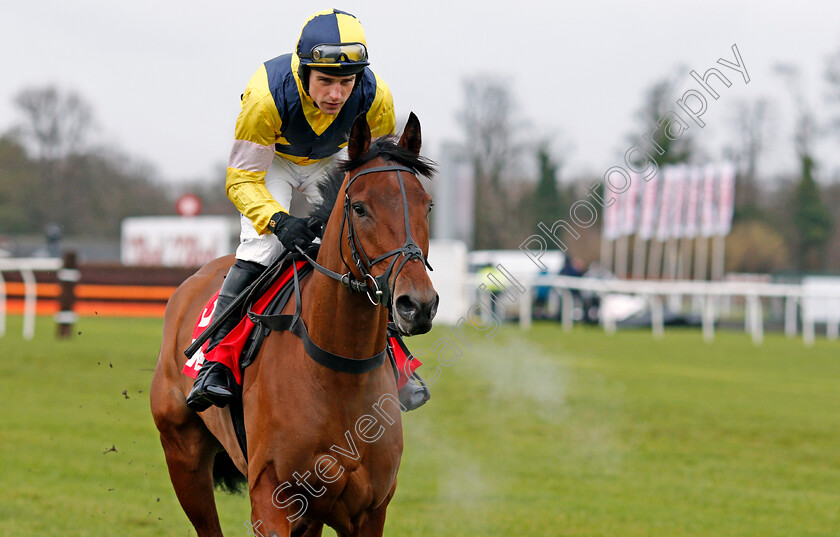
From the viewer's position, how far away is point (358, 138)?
3.56m

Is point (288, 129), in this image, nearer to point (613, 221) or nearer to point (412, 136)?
point (412, 136)

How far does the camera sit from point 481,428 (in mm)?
9734

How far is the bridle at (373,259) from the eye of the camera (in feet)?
10.3

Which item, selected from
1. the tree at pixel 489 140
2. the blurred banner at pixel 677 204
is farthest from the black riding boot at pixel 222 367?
the tree at pixel 489 140

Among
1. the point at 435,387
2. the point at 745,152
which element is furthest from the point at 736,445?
the point at 745,152

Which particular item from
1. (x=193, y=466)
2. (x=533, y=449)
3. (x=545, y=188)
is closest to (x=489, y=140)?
(x=545, y=188)

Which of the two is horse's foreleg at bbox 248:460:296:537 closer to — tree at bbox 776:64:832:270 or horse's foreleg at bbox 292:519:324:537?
horse's foreleg at bbox 292:519:324:537

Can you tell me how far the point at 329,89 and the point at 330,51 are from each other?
16cm

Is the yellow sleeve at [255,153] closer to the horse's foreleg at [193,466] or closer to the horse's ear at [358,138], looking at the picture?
the horse's ear at [358,138]

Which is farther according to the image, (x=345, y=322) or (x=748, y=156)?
(x=748, y=156)

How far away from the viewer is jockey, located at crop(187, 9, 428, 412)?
387 centimetres

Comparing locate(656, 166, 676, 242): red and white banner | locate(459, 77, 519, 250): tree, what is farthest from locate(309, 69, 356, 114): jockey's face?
locate(459, 77, 519, 250): tree

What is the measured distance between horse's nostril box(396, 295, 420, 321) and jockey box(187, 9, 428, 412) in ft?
3.10

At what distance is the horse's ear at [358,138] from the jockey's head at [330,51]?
0.35 metres
